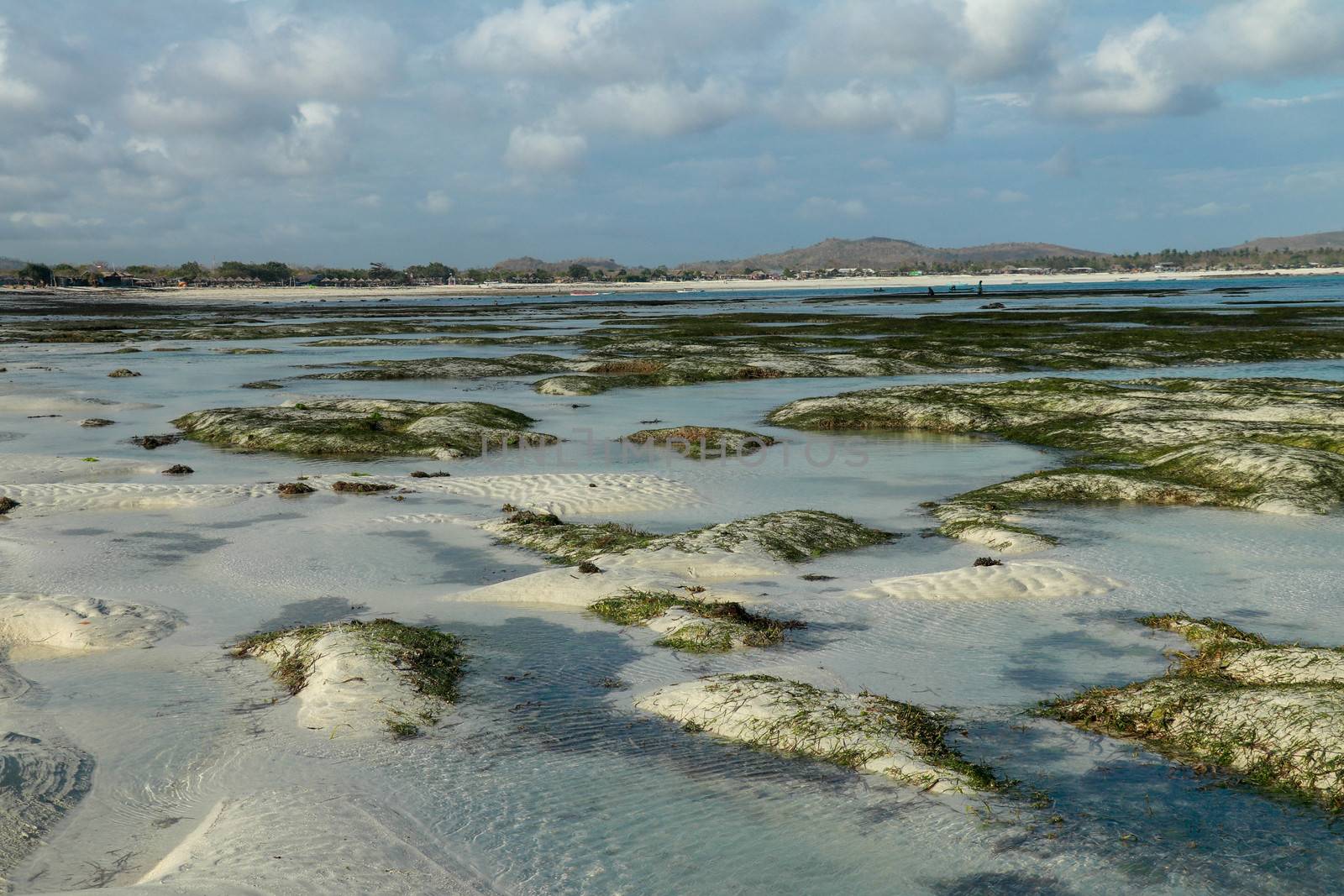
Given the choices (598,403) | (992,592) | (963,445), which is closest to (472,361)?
(598,403)

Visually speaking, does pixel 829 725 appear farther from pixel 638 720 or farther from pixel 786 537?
pixel 786 537

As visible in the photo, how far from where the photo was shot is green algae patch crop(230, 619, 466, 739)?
368 inches

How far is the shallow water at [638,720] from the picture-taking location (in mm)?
7141

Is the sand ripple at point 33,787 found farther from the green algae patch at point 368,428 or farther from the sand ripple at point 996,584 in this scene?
the green algae patch at point 368,428

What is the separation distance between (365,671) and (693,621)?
149 inches

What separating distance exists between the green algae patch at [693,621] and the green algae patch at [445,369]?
31551mm

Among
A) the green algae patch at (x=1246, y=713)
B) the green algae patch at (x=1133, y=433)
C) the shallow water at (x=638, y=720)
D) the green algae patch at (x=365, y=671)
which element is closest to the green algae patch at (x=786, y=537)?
the shallow water at (x=638, y=720)

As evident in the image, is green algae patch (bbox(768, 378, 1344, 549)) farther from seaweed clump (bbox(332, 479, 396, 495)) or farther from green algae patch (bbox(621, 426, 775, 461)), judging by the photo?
seaweed clump (bbox(332, 479, 396, 495))

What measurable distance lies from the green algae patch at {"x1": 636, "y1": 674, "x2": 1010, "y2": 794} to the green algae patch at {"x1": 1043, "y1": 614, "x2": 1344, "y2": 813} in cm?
163

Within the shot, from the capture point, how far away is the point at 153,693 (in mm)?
9938

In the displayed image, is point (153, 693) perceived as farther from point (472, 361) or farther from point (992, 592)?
point (472, 361)

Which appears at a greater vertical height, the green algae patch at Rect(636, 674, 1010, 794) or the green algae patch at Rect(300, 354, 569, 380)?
the green algae patch at Rect(300, 354, 569, 380)

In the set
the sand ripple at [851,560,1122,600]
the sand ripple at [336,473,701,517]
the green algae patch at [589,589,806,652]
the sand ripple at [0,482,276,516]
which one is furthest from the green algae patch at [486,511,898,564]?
the sand ripple at [0,482,276,516]

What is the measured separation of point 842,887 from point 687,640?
4740mm
